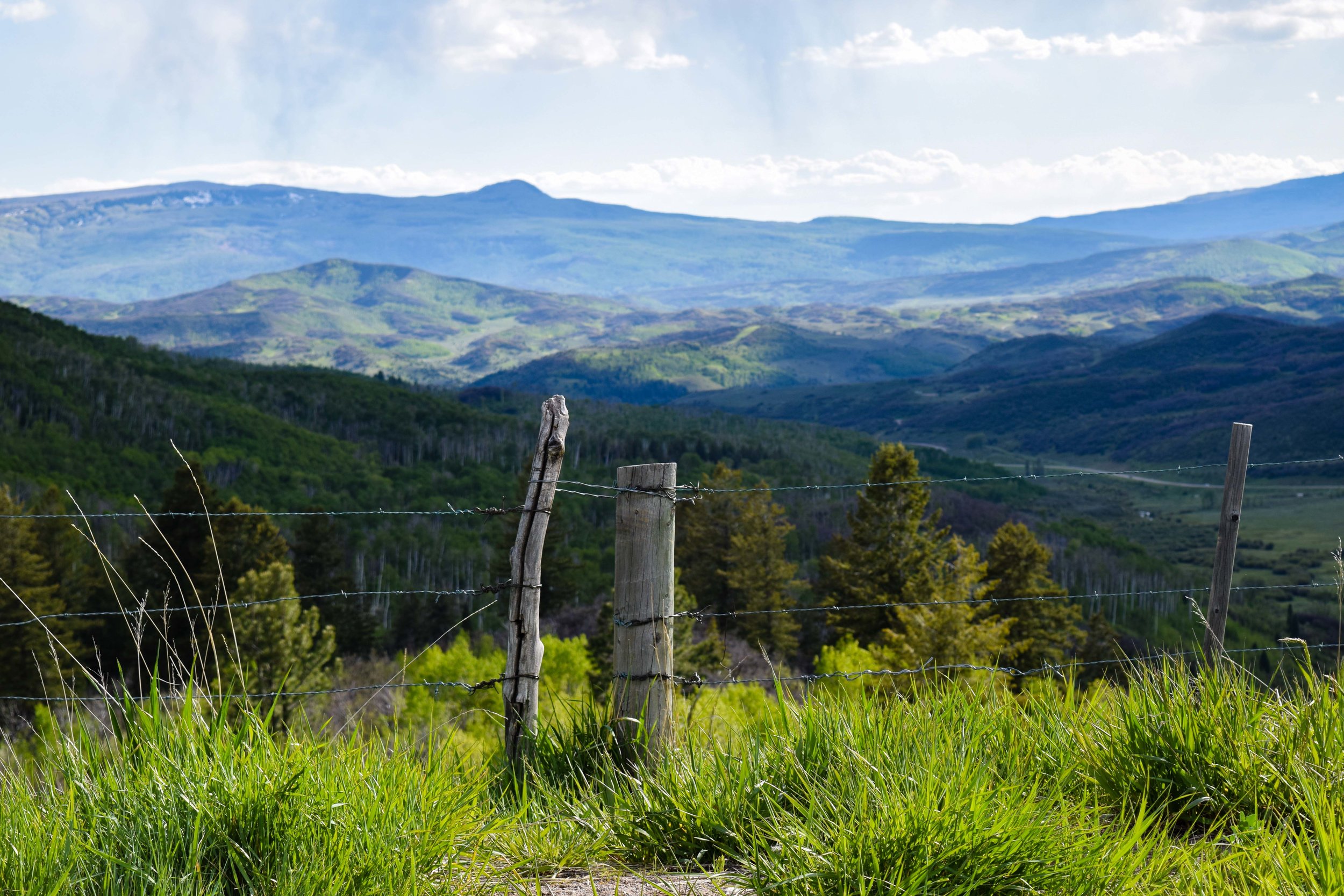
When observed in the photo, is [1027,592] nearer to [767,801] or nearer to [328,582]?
[767,801]

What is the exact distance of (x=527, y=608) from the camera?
18.5 feet

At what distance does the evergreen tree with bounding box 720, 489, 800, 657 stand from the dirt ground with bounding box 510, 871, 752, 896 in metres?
39.9

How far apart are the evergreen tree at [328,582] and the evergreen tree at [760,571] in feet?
58.6

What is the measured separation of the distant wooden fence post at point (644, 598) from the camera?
5574 mm

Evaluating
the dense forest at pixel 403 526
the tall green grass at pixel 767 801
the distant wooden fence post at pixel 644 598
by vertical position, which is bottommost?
the dense forest at pixel 403 526

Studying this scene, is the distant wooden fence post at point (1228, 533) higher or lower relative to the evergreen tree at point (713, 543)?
higher

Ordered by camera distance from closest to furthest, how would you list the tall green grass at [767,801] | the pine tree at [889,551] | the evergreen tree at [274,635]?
the tall green grass at [767,801] → the pine tree at [889,551] → the evergreen tree at [274,635]

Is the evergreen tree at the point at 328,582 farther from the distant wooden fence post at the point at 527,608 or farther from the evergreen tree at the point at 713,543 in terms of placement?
the distant wooden fence post at the point at 527,608

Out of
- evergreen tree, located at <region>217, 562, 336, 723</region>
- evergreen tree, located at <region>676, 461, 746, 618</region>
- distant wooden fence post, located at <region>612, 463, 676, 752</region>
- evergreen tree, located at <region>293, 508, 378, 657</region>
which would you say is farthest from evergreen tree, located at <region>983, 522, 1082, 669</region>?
distant wooden fence post, located at <region>612, 463, 676, 752</region>

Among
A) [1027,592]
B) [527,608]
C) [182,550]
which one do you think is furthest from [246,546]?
[527,608]

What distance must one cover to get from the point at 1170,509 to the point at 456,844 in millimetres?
173980

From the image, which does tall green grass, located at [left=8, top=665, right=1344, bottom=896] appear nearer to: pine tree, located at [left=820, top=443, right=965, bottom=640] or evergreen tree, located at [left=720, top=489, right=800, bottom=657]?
pine tree, located at [left=820, top=443, right=965, bottom=640]

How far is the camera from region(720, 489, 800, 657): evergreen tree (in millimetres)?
45188

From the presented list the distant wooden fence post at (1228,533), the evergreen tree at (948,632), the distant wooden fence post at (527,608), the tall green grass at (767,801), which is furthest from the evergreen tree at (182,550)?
the distant wooden fence post at (1228,533)
